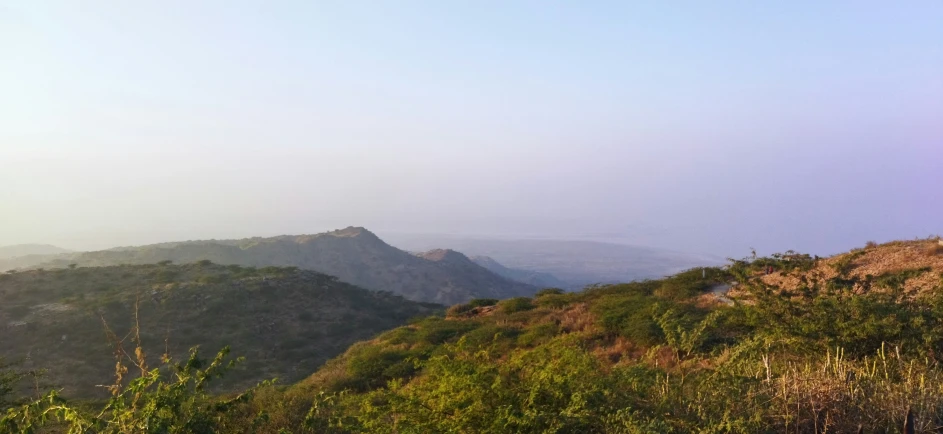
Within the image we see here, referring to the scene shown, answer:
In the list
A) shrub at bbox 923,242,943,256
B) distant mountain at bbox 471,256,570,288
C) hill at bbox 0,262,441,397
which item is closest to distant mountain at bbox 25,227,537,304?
hill at bbox 0,262,441,397

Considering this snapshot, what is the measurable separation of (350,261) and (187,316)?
53.7 meters

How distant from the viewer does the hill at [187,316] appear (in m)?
22.0

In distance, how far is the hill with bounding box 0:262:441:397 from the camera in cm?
2198

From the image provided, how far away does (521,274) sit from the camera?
137 metres

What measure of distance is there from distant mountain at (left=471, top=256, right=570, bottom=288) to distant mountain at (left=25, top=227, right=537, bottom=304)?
111 ft

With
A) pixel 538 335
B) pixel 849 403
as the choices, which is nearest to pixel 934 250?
pixel 538 335

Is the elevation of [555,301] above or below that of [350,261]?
above

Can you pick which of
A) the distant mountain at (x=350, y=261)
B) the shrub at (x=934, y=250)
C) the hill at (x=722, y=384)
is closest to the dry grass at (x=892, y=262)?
the shrub at (x=934, y=250)

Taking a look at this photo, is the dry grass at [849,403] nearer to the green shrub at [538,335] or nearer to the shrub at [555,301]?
the green shrub at [538,335]

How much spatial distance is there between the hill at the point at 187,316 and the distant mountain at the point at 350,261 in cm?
3188

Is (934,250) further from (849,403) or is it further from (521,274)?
(521,274)

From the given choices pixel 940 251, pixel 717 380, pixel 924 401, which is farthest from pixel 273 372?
pixel 940 251

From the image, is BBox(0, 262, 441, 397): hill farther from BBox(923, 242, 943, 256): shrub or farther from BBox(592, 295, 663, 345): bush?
BBox(923, 242, 943, 256): shrub

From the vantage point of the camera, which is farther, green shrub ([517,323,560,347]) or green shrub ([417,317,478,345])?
green shrub ([417,317,478,345])
